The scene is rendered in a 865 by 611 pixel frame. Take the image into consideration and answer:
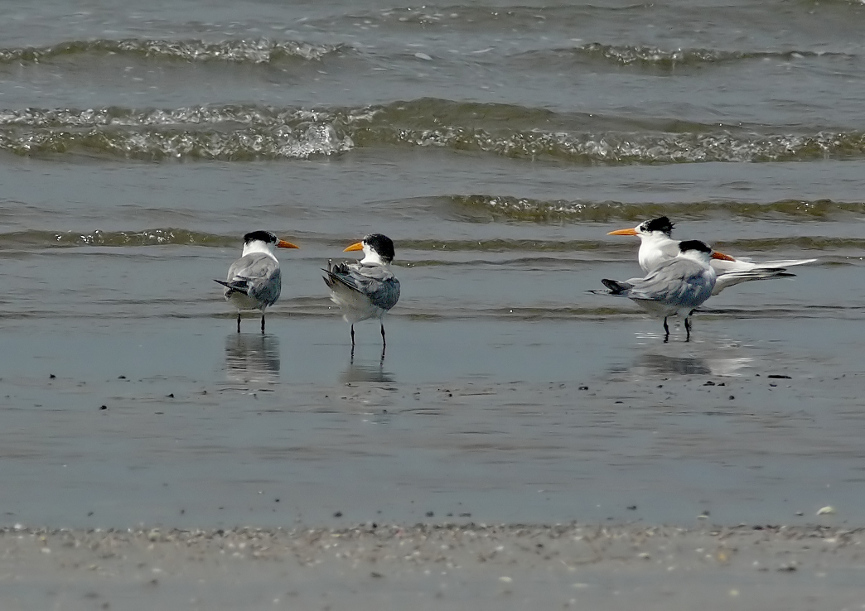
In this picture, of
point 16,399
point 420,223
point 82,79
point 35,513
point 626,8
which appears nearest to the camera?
point 35,513

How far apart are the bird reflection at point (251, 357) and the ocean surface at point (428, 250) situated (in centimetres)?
3

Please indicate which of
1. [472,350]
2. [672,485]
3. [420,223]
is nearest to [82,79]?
[420,223]

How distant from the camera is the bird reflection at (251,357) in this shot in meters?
6.25

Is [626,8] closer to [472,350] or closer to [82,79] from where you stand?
[82,79]

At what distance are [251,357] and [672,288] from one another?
2384mm

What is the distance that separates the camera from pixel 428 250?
985 centimetres

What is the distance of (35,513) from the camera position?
4.05 meters

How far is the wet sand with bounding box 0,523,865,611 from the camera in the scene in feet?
10.9

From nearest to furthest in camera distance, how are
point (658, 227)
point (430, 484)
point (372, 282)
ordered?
1. point (430, 484)
2. point (372, 282)
3. point (658, 227)

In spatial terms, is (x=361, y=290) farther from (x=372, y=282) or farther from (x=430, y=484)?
(x=430, y=484)

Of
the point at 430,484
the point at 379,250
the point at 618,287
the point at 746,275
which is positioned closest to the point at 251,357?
the point at 379,250

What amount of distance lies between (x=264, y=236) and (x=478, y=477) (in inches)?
160

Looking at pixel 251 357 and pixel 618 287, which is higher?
pixel 618 287

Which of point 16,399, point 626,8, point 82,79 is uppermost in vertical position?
point 626,8
